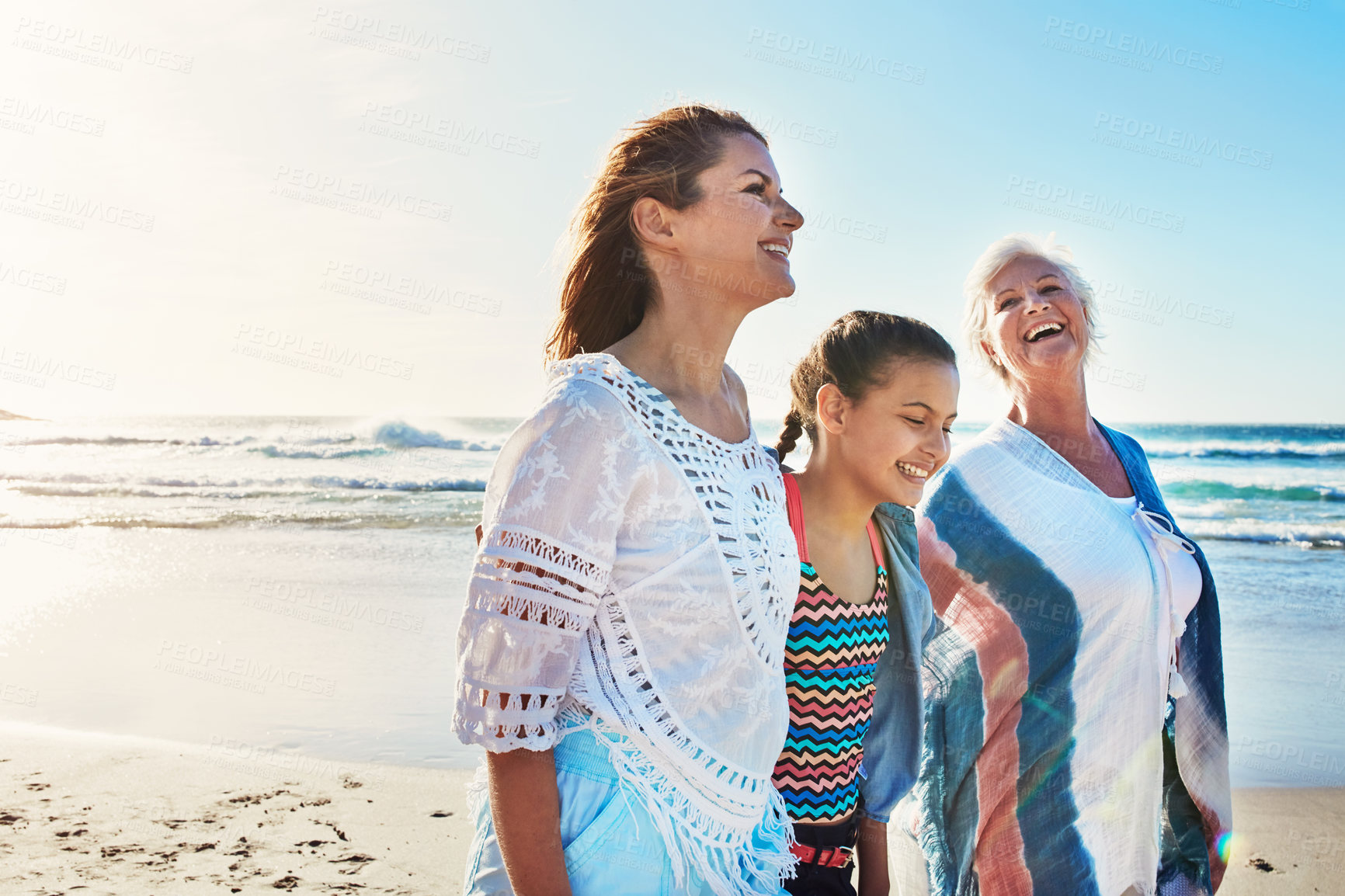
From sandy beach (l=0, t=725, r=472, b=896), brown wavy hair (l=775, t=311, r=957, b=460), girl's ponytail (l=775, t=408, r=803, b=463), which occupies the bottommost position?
sandy beach (l=0, t=725, r=472, b=896)

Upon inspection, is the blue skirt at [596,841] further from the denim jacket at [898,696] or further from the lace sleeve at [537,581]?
the denim jacket at [898,696]

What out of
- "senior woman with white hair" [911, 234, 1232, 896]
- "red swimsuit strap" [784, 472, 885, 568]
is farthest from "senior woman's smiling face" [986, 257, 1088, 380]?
"red swimsuit strap" [784, 472, 885, 568]

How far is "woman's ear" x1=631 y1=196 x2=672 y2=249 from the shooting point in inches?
63.9

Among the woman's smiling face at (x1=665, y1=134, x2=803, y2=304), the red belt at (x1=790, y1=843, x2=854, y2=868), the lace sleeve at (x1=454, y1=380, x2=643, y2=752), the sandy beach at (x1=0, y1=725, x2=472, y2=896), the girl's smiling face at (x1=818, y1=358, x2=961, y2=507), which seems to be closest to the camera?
the lace sleeve at (x1=454, y1=380, x2=643, y2=752)

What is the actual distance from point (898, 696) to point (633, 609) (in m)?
1.09

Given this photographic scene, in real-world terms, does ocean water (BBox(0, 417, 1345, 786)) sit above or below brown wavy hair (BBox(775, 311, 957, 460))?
below

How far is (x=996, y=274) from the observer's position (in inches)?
115

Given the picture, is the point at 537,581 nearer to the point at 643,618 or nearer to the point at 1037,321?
the point at 643,618

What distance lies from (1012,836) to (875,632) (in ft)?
2.80

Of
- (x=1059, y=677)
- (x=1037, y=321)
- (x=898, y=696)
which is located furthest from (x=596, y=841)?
(x=1037, y=321)

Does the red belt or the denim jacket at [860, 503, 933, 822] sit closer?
the red belt

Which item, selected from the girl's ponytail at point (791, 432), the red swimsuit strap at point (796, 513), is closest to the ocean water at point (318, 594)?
the girl's ponytail at point (791, 432)

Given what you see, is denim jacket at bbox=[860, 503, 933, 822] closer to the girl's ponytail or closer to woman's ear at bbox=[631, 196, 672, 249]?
the girl's ponytail

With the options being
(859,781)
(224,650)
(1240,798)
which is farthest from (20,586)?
(1240,798)
